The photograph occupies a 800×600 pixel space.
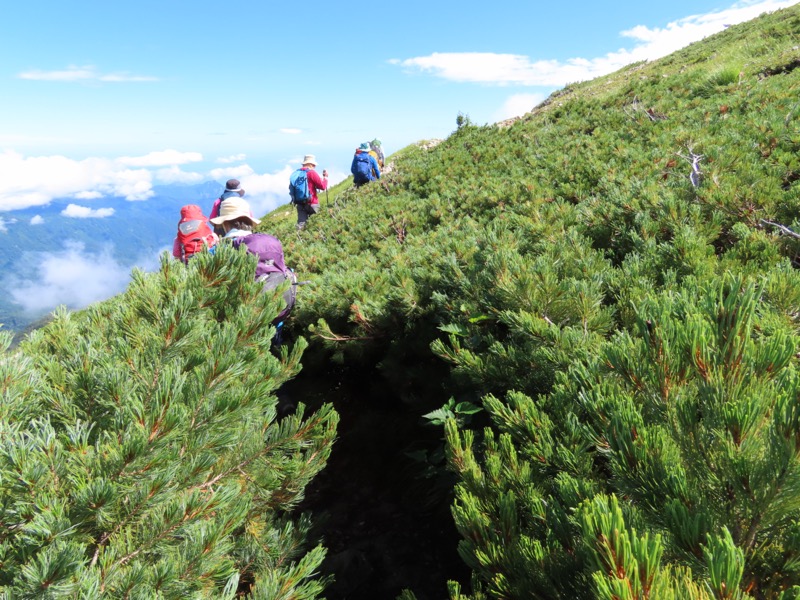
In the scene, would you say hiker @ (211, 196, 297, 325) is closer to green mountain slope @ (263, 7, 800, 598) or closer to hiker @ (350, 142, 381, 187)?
green mountain slope @ (263, 7, 800, 598)

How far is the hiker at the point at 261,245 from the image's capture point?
203 inches

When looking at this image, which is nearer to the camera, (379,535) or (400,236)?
(379,535)

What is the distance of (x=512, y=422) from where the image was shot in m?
1.92

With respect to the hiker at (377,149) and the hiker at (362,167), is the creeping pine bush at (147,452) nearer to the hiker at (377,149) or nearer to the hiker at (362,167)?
the hiker at (362,167)

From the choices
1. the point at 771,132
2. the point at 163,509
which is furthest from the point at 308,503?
the point at 771,132

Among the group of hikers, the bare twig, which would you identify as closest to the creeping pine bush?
the group of hikers

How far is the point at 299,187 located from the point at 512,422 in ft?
40.1

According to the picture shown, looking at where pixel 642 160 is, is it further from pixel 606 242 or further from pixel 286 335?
pixel 286 335

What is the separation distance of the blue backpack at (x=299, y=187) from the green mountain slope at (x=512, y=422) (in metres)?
9.69

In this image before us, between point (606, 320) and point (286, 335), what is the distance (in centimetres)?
445

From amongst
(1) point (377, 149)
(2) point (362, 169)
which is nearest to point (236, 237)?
(2) point (362, 169)

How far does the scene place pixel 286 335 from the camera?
5953 millimetres

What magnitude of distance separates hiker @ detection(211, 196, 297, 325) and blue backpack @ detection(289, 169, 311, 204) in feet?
23.6

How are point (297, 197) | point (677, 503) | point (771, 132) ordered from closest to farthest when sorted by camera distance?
point (677, 503), point (771, 132), point (297, 197)
